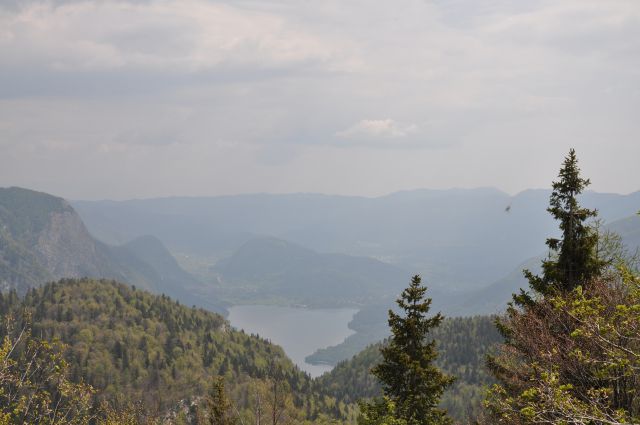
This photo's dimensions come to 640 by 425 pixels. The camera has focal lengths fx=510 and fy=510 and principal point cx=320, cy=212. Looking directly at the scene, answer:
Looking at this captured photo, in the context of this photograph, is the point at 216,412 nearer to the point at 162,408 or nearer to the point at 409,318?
the point at 409,318

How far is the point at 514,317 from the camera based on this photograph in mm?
28078

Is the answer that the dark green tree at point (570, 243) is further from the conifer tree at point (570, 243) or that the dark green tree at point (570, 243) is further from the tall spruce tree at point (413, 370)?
the tall spruce tree at point (413, 370)

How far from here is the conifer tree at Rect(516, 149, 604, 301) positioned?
2769 centimetres

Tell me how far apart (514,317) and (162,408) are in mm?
184510

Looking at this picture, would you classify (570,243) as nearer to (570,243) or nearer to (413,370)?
(570,243)

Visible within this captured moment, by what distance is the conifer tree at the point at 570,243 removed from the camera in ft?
90.8

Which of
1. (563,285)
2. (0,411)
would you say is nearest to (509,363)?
(563,285)

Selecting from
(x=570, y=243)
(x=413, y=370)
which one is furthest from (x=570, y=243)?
(x=413, y=370)

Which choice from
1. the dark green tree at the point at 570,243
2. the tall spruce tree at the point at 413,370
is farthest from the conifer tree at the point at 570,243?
the tall spruce tree at the point at 413,370

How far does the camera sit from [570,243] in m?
28.1

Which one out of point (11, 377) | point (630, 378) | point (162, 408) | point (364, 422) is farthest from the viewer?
point (162, 408)

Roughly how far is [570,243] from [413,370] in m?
11.1

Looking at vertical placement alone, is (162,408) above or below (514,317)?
below

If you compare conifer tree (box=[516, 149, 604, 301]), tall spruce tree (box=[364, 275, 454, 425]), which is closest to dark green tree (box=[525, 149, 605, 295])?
conifer tree (box=[516, 149, 604, 301])
